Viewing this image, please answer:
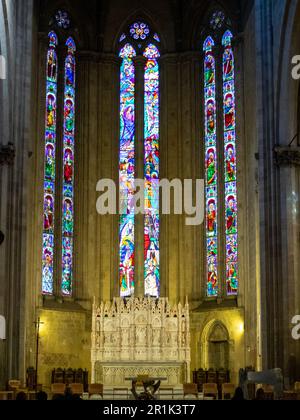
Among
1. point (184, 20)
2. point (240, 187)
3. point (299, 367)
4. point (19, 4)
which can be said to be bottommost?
point (299, 367)

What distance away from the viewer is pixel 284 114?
26.3 metres

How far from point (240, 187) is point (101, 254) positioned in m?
6.43

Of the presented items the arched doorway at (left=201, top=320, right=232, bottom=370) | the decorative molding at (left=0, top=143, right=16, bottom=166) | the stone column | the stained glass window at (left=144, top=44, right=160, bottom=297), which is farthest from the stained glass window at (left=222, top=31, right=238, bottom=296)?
the decorative molding at (left=0, top=143, right=16, bottom=166)

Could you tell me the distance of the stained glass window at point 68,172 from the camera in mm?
34875

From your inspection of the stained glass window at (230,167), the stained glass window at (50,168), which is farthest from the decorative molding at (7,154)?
the stained glass window at (230,167)

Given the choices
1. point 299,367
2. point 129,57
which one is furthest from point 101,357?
point 129,57

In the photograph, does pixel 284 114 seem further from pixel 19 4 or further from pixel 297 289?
pixel 19 4

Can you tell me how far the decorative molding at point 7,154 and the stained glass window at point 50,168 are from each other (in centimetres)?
843

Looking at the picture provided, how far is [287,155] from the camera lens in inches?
1027

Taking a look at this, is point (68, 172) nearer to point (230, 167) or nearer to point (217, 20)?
point (230, 167)

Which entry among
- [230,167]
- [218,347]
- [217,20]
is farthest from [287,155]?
[217,20]

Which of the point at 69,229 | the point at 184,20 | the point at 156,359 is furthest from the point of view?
the point at 184,20

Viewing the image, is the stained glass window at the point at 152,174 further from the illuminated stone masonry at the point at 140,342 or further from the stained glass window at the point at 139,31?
the illuminated stone masonry at the point at 140,342

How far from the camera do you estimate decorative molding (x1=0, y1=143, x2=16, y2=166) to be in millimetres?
25797
